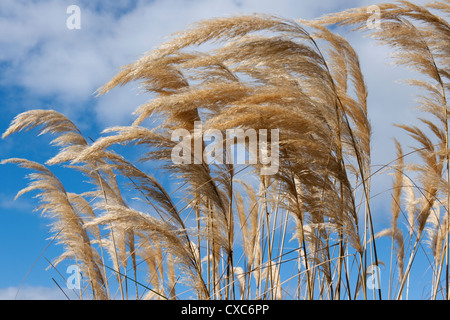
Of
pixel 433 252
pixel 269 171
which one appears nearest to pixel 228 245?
pixel 269 171

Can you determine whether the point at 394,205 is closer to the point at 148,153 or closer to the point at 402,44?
the point at 402,44

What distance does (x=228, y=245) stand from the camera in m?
3.17

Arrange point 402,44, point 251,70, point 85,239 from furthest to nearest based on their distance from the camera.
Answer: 1. point 85,239
2. point 402,44
3. point 251,70

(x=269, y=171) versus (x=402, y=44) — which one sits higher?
(x=402, y=44)

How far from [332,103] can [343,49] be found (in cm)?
93

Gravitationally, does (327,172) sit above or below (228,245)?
above

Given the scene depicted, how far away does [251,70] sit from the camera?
313 cm

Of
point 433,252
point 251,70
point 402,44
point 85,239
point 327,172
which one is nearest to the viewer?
point 327,172
